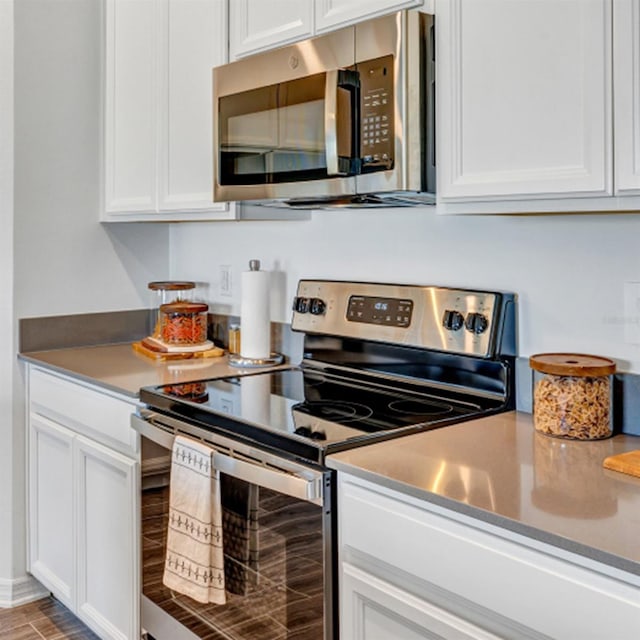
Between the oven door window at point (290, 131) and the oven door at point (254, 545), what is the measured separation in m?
0.69

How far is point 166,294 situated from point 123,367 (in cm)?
59

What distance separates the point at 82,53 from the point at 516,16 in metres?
1.80

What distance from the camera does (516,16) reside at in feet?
4.63

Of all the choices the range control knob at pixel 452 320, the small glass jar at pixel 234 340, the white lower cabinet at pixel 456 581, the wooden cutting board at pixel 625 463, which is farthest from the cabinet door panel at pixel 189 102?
the wooden cutting board at pixel 625 463

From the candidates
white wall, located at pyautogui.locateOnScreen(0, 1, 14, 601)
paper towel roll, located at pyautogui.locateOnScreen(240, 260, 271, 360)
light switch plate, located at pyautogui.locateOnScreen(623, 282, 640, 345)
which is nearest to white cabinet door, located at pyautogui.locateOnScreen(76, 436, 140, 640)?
white wall, located at pyautogui.locateOnScreen(0, 1, 14, 601)

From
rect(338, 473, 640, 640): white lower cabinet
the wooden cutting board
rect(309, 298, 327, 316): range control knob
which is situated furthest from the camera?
rect(309, 298, 327, 316): range control knob

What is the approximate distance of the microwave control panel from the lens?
1.62m

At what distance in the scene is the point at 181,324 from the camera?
259cm

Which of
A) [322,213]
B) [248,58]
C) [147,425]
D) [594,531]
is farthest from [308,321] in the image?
[594,531]

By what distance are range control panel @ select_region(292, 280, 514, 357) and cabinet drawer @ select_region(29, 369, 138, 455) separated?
0.59 meters

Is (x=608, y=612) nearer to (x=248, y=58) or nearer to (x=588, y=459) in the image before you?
(x=588, y=459)

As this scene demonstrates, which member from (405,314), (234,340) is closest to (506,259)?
(405,314)

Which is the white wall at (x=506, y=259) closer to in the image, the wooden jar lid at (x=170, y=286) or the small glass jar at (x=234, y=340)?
the small glass jar at (x=234, y=340)

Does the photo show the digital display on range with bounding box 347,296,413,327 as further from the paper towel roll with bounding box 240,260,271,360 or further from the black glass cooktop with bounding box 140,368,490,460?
the paper towel roll with bounding box 240,260,271,360
